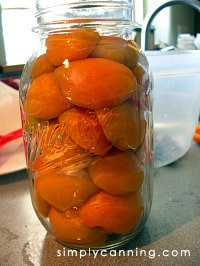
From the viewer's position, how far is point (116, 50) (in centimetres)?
35

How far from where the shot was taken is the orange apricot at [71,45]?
337mm

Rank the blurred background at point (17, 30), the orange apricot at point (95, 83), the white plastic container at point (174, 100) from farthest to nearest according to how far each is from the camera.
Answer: the blurred background at point (17, 30) < the white plastic container at point (174, 100) < the orange apricot at point (95, 83)

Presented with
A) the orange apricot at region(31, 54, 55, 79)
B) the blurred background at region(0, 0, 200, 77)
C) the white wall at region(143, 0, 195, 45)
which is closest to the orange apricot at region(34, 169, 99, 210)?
the orange apricot at region(31, 54, 55, 79)

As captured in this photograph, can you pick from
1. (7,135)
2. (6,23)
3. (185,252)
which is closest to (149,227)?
(185,252)

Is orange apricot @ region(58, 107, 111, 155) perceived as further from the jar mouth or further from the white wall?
the white wall

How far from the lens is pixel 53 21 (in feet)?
1.20

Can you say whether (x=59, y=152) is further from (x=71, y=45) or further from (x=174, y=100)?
(x=174, y=100)

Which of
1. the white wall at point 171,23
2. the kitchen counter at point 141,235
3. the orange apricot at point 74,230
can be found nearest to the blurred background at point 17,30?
the white wall at point 171,23

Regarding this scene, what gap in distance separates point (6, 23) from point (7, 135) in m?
0.98

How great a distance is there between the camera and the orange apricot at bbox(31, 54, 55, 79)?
14.0 inches

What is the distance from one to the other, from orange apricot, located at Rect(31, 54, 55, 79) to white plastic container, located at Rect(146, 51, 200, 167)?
8.9 inches

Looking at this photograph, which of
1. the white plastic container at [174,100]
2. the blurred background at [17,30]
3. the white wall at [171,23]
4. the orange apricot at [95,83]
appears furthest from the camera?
the white wall at [171,23]

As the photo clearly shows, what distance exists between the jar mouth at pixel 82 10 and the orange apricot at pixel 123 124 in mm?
98

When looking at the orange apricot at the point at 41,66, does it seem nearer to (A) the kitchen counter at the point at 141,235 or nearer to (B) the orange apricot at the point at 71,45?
(B) the orange apricot at the point at 71,45
